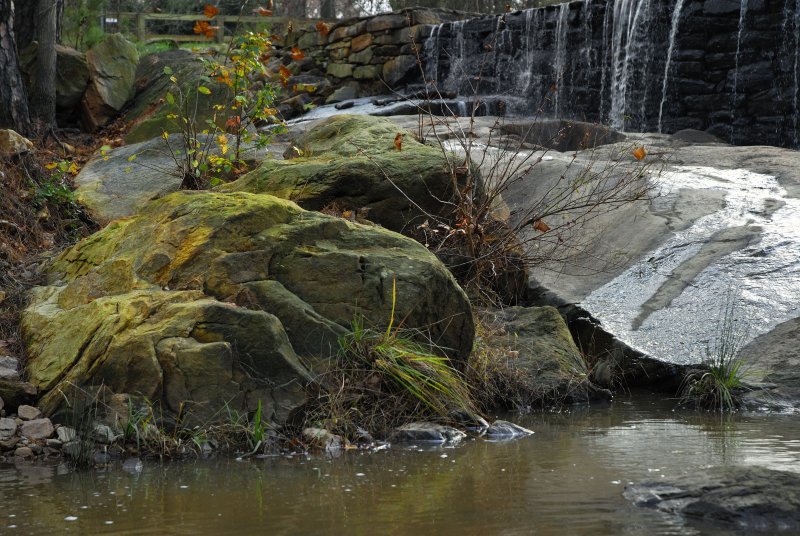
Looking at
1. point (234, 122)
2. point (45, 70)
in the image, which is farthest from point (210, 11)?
point (45, 70)

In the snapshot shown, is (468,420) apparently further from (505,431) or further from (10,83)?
(10,83)

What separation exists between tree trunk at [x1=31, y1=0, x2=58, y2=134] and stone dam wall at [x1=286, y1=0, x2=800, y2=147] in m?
4.40

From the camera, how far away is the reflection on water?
139 inches

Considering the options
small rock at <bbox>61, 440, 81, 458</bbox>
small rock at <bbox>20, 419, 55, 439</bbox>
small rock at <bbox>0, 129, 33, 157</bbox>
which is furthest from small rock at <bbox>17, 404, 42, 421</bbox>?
small rock at <bbox>0, 129, 33, 157</bbox>

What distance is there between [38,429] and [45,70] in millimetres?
7860

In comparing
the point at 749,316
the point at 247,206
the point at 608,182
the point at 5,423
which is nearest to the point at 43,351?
the point at 5,423

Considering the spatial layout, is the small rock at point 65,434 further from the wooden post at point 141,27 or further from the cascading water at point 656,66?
the wooden post at point 141,27

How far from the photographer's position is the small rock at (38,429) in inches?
193

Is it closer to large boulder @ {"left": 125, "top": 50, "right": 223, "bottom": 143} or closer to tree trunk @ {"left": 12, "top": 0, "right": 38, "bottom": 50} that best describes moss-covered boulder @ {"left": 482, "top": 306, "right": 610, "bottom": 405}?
large boulder @ {"left": 125, "top": 50, "right": 223, "bottom": 143}

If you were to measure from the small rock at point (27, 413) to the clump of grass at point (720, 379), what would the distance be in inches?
156

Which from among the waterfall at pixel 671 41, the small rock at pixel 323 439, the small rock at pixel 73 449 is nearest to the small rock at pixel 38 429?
the small rock at pixel 73 449

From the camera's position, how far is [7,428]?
4.92 metres

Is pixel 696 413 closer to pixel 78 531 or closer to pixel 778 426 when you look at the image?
pixel 778 426

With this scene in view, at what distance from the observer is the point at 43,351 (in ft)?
18.0
